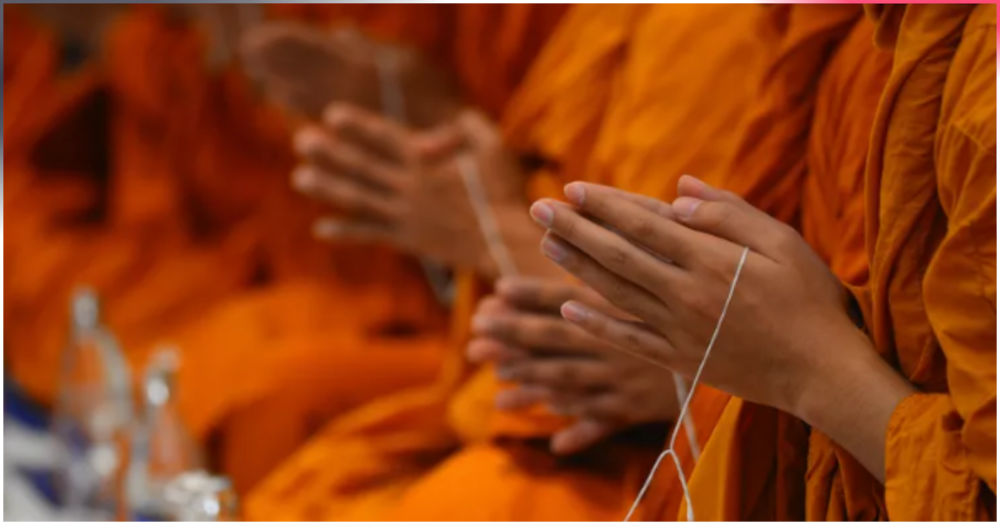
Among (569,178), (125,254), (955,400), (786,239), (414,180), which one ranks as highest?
(125,254)

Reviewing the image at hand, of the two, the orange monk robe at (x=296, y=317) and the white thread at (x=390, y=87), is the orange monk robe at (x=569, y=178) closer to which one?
the orange monk robe at (x=296, y=317)

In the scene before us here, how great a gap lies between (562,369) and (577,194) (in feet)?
0.85

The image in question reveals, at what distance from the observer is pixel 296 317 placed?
1638mm

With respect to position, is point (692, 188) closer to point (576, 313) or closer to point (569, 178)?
point (576, 313)

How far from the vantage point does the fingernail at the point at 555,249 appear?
2.39 feet

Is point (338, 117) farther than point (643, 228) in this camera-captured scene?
Yes

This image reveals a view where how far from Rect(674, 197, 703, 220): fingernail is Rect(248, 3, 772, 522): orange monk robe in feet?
0.56

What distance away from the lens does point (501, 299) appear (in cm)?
99

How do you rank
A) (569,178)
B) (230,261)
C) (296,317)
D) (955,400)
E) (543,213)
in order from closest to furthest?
(955,400) → (543,213) → (569,178) → (296,317) → (230,261)

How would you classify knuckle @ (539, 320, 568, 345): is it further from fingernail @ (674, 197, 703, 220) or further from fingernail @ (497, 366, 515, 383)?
fingernail @ (674, 197, 703, 220)

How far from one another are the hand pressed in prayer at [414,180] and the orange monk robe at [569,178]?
1.6 inches

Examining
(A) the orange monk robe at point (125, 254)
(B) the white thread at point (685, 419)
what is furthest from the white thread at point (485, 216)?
(A) the orange monk robe at point (125, 254)

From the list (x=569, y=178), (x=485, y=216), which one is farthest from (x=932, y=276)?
A: (x=485, y=216)

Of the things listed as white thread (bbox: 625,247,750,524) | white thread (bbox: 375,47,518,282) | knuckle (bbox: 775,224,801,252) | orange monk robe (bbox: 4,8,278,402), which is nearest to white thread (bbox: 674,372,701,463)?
white thread (bbox: 625,247,750,524)
